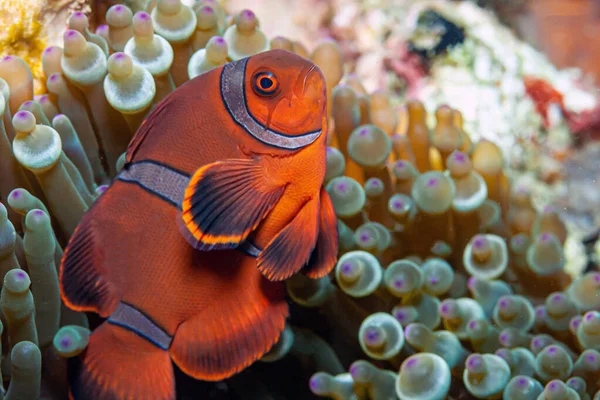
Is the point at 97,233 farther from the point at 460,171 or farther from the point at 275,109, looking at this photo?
the point at 460,171

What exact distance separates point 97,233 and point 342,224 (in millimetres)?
631

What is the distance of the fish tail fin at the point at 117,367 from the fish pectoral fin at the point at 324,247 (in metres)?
0.35

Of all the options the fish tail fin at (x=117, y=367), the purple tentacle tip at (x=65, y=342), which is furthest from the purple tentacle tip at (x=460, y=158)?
the purple tentacle tip at (x=65, y=342)

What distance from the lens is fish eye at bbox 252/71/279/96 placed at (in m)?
0.93

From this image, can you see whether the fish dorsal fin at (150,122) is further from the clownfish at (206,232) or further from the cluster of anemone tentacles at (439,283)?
the cluster of anemone tentacles at (439,283)

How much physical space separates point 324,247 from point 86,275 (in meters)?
0.48

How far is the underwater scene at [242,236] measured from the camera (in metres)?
1.00

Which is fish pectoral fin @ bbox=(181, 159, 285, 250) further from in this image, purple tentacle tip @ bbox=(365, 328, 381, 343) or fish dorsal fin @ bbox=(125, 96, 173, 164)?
purple tentacle tip @ bbox=(365, 328, 381, 343)

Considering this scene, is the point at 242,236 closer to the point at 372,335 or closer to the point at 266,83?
the point at 266,83

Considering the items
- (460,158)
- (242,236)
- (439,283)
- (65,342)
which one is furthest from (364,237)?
(65,342)

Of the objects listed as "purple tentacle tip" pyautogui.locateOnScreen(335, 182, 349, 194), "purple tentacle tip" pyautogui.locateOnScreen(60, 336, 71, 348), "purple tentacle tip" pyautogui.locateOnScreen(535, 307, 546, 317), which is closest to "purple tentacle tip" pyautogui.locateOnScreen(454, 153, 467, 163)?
"purple tentacle tip" pyautogui.locateOnScreen(335, 182, 349, 194)

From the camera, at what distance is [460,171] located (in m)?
1.51

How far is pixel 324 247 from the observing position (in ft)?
3.74

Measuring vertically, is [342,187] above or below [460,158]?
below
